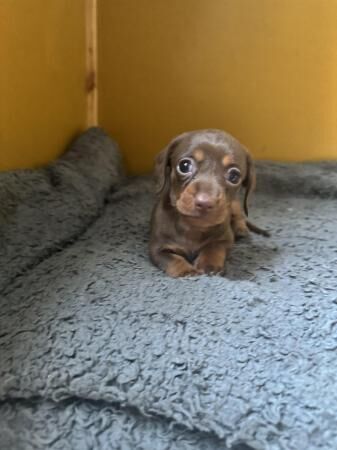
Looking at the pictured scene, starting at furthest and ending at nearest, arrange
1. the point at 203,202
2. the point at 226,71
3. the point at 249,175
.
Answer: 1. the point at 226,71
2. the point at 249,175
3. the point at 203,202

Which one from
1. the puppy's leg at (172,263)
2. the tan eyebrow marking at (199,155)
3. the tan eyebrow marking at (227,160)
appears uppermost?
the tan eyebrow marking at (199,155)

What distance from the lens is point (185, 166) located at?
1781 mm

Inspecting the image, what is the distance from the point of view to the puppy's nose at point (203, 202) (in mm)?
1649

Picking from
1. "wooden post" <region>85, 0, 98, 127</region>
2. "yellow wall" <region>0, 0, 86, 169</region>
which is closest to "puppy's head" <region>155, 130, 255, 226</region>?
"yellow wall" <region>0, 0, 86, 169</region>

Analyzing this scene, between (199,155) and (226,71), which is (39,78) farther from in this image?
(226,71)

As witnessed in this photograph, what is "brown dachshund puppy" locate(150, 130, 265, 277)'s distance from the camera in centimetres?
170

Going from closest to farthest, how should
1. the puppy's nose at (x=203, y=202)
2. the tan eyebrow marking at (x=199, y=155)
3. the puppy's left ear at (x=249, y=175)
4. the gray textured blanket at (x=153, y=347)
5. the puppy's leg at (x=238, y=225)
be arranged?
the gray textured blanket at (x=153, y=347) < the puppy's nose at (x=203, y=202) < the tan eyebrow marking at (x=199, y=155) < the puppy's left ear at (x=249, y=175) < the puppy's leg at (x=238, y=225)

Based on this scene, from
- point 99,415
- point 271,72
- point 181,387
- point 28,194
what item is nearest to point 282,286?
point 181,387

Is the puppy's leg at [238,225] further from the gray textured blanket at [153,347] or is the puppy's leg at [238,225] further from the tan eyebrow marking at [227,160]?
the tan eyebrow marking at [227,160]

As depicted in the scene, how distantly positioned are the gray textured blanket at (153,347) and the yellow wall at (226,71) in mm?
1093

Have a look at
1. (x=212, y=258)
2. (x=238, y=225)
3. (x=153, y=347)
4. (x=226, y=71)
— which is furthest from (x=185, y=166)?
(x=226, y=71)

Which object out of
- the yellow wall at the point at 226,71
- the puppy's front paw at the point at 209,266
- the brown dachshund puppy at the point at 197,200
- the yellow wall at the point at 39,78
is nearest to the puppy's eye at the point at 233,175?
the brown dachshund puppy at the point at 197,200

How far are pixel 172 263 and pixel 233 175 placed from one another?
321 millimetres

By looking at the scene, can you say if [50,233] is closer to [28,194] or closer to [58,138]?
[28,194]
